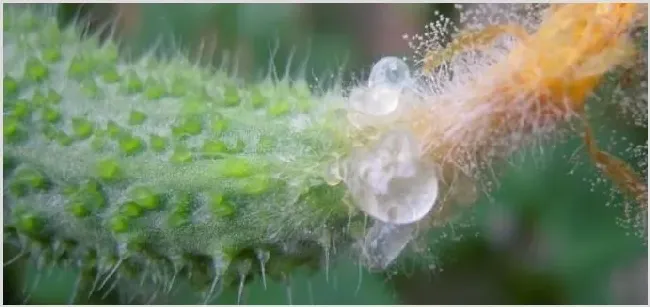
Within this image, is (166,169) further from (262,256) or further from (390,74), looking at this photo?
(390,74)

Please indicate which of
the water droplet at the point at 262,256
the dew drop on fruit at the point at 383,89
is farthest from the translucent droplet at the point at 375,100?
the water droplet at the point at 262,256

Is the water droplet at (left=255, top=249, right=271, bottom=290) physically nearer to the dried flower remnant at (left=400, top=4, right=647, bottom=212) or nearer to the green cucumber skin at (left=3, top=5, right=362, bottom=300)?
the green cucumber skin at (left=3, top=5, right=362, bottom=300)

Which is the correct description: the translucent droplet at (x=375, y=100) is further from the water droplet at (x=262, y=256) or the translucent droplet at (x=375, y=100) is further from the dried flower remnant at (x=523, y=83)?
the water droplet at (x=262, y=256)

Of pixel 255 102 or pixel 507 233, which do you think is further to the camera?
pixel 507 233

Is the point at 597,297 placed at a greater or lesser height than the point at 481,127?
lesser

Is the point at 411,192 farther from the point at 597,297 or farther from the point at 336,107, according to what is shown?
the point at 597,297

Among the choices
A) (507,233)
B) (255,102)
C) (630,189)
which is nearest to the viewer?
(255,102)

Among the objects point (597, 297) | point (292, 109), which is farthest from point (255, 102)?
point (597, 297)
